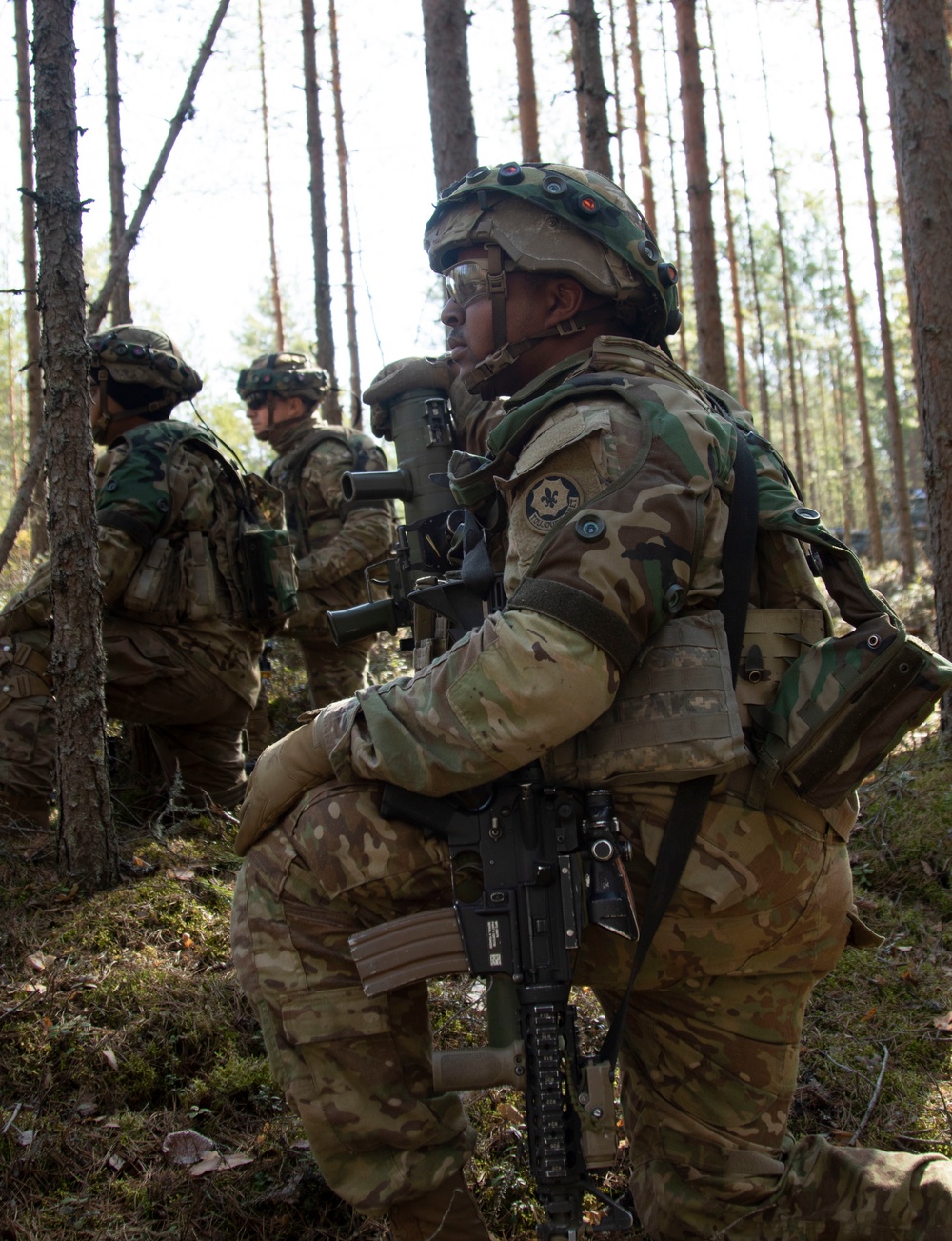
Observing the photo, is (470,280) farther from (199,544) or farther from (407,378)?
(199,544)

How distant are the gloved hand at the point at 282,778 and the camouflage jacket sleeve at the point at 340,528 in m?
5.14

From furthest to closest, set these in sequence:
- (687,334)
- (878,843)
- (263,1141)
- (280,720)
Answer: (687,334), (280,720), (878,843), (263,1141)

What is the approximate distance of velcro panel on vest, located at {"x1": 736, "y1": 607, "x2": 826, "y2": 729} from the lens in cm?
239

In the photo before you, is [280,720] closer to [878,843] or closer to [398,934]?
[878,843]

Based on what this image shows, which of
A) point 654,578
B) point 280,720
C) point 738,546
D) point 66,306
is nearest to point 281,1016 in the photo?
point 654,578

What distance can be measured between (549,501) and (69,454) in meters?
2.55

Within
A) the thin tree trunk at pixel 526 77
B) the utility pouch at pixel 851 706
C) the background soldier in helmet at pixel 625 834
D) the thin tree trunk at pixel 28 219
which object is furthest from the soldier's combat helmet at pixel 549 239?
the thin tree trunk at pixel 526 77

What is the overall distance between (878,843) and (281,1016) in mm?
3416

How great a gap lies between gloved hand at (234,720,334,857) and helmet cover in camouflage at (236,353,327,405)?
18.9 feet

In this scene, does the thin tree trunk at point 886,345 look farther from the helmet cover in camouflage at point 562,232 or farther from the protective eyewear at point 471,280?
the protective eyewear at point 471,280

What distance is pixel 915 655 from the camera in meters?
2.22

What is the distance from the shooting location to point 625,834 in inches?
92.7

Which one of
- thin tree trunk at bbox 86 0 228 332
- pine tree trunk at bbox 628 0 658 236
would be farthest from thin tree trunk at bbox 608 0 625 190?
thin tree trunk at bbox 86 0 228 332

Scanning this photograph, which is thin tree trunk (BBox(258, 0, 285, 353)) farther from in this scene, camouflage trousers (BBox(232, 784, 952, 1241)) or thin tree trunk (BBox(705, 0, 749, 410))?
camouflage trousers (BBox(232, 784, 952, 1241))
